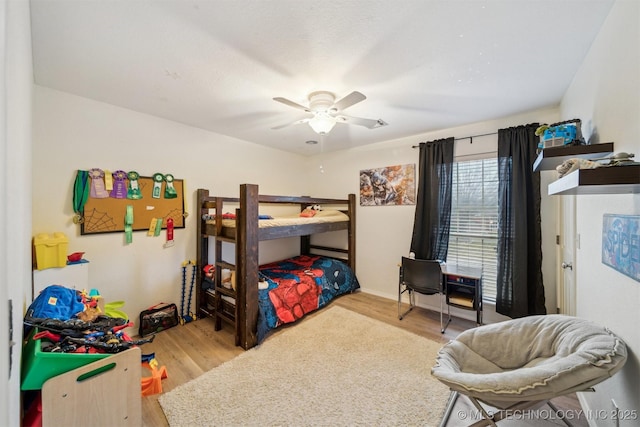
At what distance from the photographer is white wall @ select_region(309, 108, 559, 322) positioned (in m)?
2.55

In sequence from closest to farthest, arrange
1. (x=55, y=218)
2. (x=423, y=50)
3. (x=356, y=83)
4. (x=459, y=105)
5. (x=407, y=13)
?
(x=407, y=13), (x=423, y=50), (x=356, y=83), (x=55, y=218), (x=459, y=105)

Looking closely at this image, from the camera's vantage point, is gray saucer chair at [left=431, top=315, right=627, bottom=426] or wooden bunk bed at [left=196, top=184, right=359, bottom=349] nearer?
gray saucer chair at [left=431, top=315, right=627, bottom=426]

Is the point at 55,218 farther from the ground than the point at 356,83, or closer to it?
closer to it

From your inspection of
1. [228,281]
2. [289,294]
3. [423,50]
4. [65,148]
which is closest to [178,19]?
[423,50]

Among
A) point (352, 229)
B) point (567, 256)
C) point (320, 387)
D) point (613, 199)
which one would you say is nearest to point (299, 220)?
point (352, 229)

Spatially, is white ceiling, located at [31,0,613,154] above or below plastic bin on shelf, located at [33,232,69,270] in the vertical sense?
above

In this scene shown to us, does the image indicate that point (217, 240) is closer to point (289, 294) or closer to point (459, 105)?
point (289, 294)

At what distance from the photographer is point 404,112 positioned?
102 inches

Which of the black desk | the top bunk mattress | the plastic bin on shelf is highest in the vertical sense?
the top bunk mattress

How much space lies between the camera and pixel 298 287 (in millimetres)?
3008

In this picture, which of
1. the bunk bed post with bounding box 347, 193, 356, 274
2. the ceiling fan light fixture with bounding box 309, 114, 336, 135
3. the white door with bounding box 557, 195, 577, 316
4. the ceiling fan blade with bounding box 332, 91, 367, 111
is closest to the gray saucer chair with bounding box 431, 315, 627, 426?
the white door with bounding box 557, 195, 577, 316

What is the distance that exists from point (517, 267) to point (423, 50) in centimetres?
239

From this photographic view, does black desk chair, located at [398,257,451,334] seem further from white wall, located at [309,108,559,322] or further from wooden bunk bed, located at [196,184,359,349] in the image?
wooden bunk bed, located at [196,184,359,349]

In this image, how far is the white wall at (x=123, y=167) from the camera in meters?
2.12
